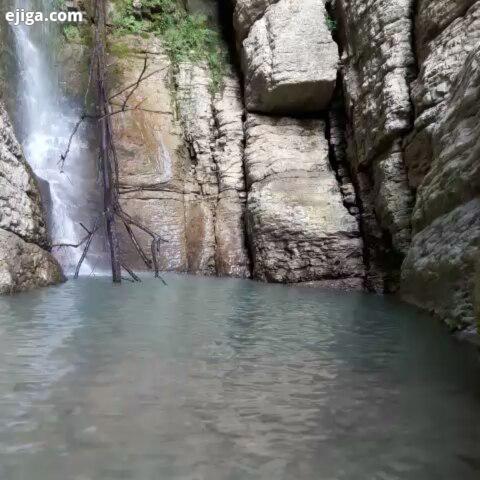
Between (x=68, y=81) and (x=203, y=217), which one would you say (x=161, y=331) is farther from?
(x=68, y=81)

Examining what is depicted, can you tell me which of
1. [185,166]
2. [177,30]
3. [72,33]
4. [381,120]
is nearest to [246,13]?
[177,30]

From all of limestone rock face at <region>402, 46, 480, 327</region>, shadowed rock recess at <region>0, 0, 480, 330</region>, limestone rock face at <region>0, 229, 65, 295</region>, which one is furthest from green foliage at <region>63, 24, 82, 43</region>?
limestone rock face at <region>402, 46, 480, 327</region>

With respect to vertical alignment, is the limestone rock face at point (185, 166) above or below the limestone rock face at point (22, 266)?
above

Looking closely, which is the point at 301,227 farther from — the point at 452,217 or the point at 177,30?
the point at 177,30

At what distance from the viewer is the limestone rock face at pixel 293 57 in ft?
30.1

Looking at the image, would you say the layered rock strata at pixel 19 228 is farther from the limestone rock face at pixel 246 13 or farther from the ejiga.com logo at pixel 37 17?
the limestone rock face at pixel 246 13

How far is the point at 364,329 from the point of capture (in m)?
3.74

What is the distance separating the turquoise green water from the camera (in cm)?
149

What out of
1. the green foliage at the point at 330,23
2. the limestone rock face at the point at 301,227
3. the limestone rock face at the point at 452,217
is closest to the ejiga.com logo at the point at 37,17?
the green foliage at the point at 330,23

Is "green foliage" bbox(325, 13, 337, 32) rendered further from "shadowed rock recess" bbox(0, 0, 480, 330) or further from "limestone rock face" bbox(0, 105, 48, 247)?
"limestone rock face" bbox(0, 105, 48, 247)

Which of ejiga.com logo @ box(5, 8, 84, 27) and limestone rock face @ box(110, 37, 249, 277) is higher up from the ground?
ejiga.com logo @ box(5, 8, 84, 27)

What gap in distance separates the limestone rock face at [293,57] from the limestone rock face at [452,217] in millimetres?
4014

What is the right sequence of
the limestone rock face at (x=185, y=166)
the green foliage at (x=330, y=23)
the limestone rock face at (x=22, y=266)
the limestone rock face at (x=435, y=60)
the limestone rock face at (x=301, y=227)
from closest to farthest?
the limestone rock face at (x=22, y=266) → the limestone rock face at (x=435, y=60) → the limestone rock face at (x=301, y=227) → the green foliage at (x=330, y=23) → the limestone rock face at (x=185, y=166)

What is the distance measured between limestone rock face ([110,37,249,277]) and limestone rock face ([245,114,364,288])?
34.4 inches
